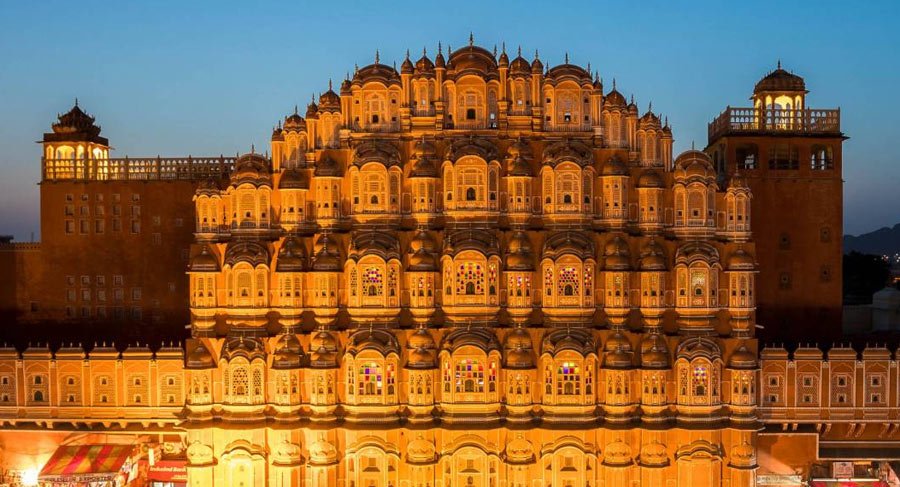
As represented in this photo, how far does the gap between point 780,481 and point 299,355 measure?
21783 millimetres

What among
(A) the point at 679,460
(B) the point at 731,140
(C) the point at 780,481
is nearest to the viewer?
(A) the point at 679,460

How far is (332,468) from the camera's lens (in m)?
34.1

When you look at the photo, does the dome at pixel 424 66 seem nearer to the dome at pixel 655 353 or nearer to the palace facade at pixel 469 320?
the palace facade at pixel 469 320

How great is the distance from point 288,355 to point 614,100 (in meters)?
17.5

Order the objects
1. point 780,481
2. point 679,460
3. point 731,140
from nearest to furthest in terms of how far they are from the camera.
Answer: point 679,460
point 780,481
point 731,140

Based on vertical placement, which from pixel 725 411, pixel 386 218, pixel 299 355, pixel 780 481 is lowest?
pixel 780 481

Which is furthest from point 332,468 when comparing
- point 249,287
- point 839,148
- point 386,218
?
point 839,148

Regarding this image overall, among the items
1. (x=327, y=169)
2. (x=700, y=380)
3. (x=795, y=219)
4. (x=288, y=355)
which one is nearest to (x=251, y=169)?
(x=327, y=169)

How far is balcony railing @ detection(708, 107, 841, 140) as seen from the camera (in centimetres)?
4247

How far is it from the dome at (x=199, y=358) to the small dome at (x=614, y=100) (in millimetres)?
19945

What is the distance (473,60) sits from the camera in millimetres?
35469

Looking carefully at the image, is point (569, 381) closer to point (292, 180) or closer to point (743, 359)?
point (743, 359)

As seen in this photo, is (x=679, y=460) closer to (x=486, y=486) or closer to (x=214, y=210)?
(x=486, y=486)

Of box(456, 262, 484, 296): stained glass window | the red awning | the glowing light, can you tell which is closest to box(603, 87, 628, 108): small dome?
box(456, 262, 484, 296): stained glass window
